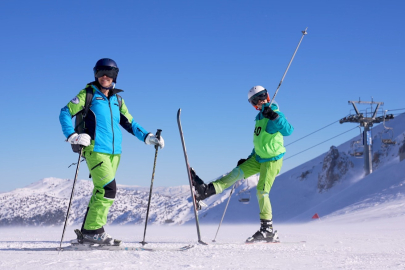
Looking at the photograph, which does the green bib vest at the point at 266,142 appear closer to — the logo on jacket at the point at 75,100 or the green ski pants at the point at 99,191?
the green ski pants at the point at 99,191

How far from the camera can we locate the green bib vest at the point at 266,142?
6.24 m

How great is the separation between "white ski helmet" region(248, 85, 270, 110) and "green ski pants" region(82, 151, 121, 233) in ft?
8.08

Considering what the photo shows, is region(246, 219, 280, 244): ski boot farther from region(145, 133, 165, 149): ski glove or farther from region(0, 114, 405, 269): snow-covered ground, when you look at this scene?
region(145, 133, 165, 149): ski glove

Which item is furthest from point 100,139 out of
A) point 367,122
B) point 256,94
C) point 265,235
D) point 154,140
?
point 367,122

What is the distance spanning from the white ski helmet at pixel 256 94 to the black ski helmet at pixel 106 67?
210 cm

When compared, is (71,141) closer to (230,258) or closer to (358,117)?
(230,258)

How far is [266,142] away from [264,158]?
Answer: 241 millimetres

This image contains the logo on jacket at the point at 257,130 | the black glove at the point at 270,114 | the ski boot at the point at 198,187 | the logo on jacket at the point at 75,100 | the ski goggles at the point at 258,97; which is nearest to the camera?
the logo on jacket at the point at 75,100

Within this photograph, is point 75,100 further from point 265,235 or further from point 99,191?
point 265,235

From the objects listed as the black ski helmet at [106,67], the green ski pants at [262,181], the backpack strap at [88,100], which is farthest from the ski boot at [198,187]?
the black ski helmet at [106,67]

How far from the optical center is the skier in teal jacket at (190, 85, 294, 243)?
6051mm

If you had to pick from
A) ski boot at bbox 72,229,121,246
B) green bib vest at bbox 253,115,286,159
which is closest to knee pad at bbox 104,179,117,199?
ski boot at bbox 72,229,121,246

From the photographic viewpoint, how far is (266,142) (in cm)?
627

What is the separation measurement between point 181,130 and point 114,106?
1.06m
